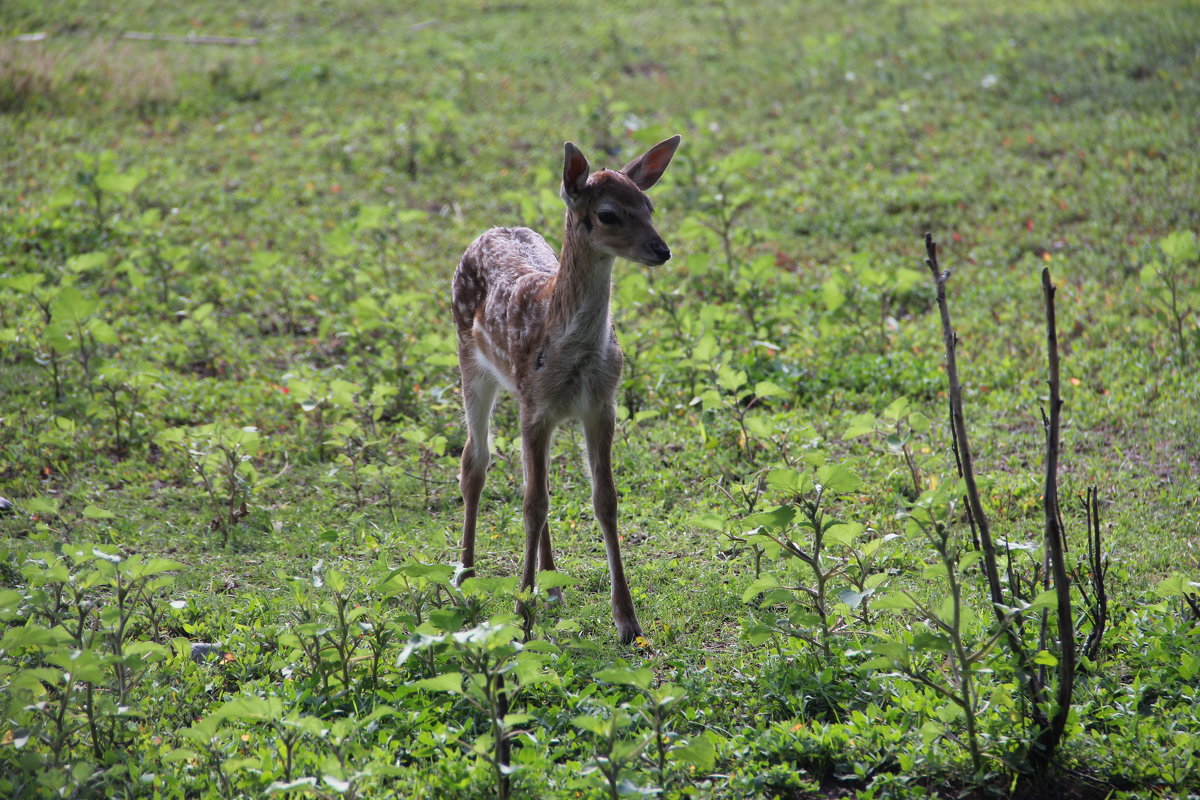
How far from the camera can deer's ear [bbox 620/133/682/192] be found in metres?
5.53

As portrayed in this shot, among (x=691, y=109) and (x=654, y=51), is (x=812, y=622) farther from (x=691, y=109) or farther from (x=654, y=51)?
(x=654, y=51)

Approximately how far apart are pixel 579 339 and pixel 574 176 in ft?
2.57

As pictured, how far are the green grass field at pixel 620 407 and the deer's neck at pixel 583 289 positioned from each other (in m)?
1.13

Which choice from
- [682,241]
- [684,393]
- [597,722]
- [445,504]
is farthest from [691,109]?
[597,722]

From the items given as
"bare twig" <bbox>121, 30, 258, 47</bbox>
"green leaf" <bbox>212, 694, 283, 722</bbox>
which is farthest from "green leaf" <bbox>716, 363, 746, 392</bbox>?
"bare twig" <bbox>121, 30, 258, 47</bbox>

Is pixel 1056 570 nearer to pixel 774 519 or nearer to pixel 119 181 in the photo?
pixel 774 519

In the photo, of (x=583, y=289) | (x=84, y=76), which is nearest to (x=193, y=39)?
(x=84, y=76)

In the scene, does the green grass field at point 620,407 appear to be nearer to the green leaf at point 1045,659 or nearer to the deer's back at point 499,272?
the green leaf at point 1045,659

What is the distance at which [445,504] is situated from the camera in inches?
267

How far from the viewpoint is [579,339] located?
16.9ft

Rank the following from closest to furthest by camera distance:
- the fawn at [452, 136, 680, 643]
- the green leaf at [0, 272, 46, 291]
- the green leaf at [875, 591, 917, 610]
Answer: the green leaf at [875, 591, 917, 610], the fawn at [452, 136, 680, 643], the green leaf at [0, 272, 46, 291]

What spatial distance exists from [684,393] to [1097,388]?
9.63 feet

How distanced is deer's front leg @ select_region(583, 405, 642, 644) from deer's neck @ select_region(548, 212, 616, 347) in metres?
0.42

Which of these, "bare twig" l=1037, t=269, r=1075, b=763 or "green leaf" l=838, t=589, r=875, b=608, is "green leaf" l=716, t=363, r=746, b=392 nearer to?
"green leaf" l=838, t=589, r=875, b=608
